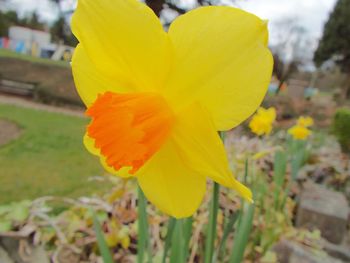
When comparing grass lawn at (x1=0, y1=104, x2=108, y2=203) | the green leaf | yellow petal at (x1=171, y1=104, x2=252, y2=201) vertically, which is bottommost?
grass lawn at (x1=0, y1=104, x2=108, y2=203)

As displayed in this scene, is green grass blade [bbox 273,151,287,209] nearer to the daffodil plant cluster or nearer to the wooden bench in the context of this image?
the daffodil plant cluster

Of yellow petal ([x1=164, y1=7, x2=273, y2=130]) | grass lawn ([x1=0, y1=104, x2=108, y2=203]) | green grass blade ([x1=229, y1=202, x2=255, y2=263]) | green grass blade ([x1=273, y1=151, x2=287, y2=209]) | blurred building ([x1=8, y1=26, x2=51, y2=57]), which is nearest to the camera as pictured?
yellow petal ([x1=164, y1=7, x2=273, y2=130])

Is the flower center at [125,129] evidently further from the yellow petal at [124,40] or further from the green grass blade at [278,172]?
the green grass blade at [278,172]

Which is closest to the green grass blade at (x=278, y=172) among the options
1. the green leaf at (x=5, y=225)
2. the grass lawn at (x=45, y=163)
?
→ the green leaf at (x=5, y=225)

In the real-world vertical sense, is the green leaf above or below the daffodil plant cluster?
below

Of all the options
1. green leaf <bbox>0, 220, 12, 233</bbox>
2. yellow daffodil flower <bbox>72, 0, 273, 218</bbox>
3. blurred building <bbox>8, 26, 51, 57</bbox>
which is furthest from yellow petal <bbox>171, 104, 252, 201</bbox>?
blurred building <bbox>8, 26, 51, 57</bbox>

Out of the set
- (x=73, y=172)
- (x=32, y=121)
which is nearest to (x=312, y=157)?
(x=73, y=172)

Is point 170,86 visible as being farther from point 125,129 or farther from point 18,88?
point 18,88

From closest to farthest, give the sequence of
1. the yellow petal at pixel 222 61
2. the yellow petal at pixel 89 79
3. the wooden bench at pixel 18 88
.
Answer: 1. the yellow petal at pixel 222 61
2. the yellow petal at pixel 89 79
3. the wooden bench at pixel 18 88
